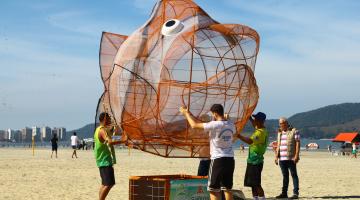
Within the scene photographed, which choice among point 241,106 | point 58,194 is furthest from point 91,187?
point 241,106

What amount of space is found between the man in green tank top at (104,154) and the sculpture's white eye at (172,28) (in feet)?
5.61

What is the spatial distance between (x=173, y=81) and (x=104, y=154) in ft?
6.08

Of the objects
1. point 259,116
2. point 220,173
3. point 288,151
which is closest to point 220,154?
point 220,173

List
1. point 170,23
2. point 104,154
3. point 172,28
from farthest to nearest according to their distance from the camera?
point 104,154
point 170,23
point 172,28

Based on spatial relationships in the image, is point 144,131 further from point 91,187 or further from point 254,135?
point 91,187

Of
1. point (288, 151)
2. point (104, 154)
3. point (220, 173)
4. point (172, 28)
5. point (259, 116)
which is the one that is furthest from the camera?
point (288, 151)

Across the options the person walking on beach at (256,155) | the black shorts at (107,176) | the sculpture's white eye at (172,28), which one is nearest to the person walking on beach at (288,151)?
the person walking on beach at (256,155)

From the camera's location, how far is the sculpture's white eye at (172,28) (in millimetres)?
9930

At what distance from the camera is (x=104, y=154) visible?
10.3m

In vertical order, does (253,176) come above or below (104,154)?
below

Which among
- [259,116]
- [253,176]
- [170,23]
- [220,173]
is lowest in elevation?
[253,176]

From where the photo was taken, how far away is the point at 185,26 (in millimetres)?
10094

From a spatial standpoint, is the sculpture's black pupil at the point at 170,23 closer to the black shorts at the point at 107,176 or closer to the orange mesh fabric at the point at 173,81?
the orange mesh fabric at the point at 173,81

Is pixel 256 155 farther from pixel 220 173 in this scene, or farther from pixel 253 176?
pixel 220 173
